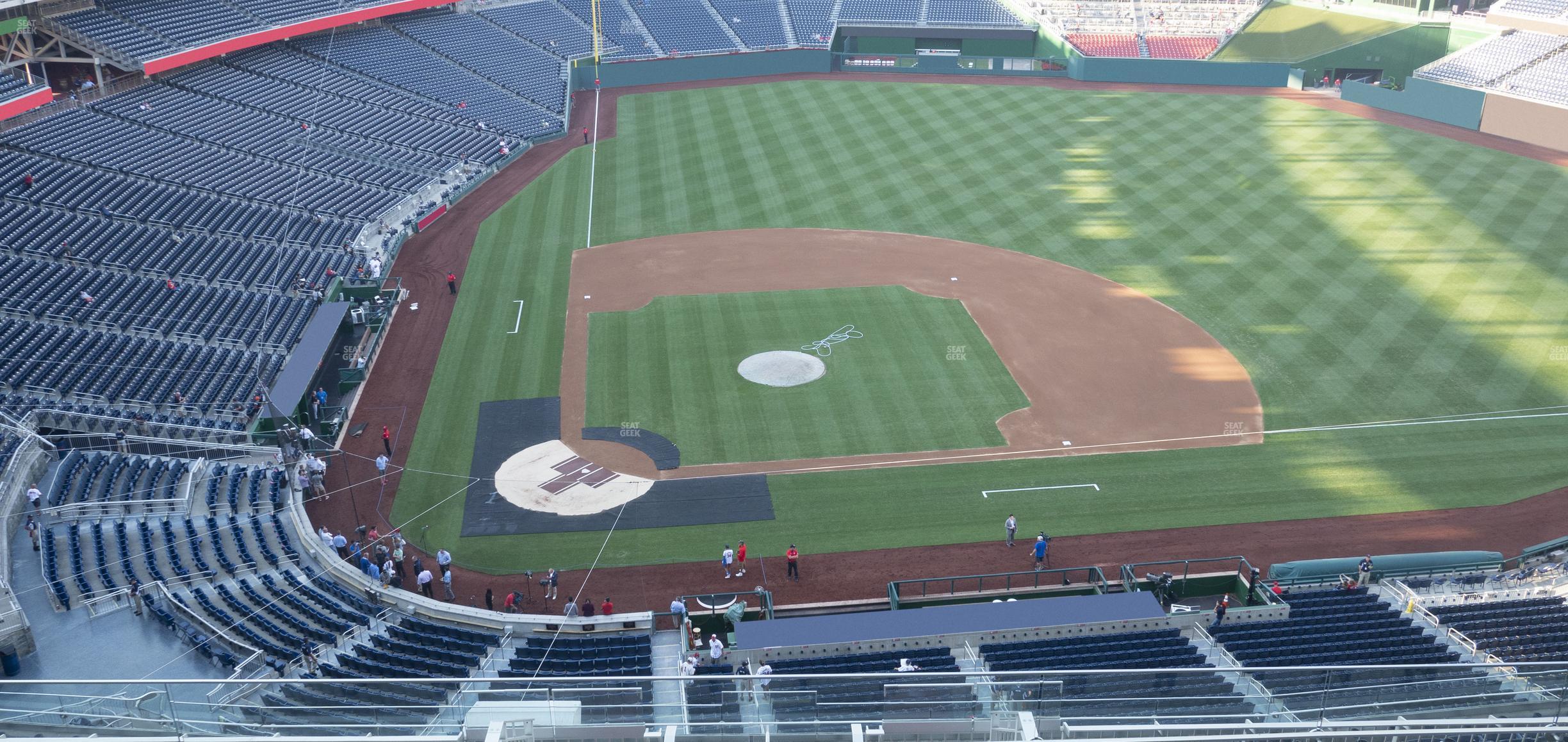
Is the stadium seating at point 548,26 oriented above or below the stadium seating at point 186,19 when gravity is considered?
below

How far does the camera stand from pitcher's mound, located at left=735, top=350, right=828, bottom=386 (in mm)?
31031

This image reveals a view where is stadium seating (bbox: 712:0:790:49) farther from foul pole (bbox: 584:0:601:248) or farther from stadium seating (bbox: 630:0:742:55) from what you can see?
foul pole (bbox: 584:0:601:248)

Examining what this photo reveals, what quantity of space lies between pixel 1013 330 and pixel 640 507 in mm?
13610

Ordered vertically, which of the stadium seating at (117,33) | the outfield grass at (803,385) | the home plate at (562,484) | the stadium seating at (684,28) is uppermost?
the stadium seating at (117,33)

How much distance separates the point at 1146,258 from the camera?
38.8 meters

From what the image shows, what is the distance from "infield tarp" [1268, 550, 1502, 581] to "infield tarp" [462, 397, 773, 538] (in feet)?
34.6

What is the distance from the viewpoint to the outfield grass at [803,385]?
92.7 ft

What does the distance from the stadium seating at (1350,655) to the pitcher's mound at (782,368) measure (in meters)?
13.5

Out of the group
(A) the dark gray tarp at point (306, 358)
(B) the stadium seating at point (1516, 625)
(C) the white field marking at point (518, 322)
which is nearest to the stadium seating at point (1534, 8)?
(B) the stadium seating at point (1516, 625)

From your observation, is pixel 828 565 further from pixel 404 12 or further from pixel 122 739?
pixel 404 12

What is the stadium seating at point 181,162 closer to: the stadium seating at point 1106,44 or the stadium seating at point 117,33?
the stadium seating at point 117,33

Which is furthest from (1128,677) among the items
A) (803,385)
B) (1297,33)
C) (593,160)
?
(1297,33)

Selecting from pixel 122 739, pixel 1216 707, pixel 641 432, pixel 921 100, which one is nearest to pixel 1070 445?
pixel 641 432

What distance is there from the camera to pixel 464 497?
2603 centimetres
